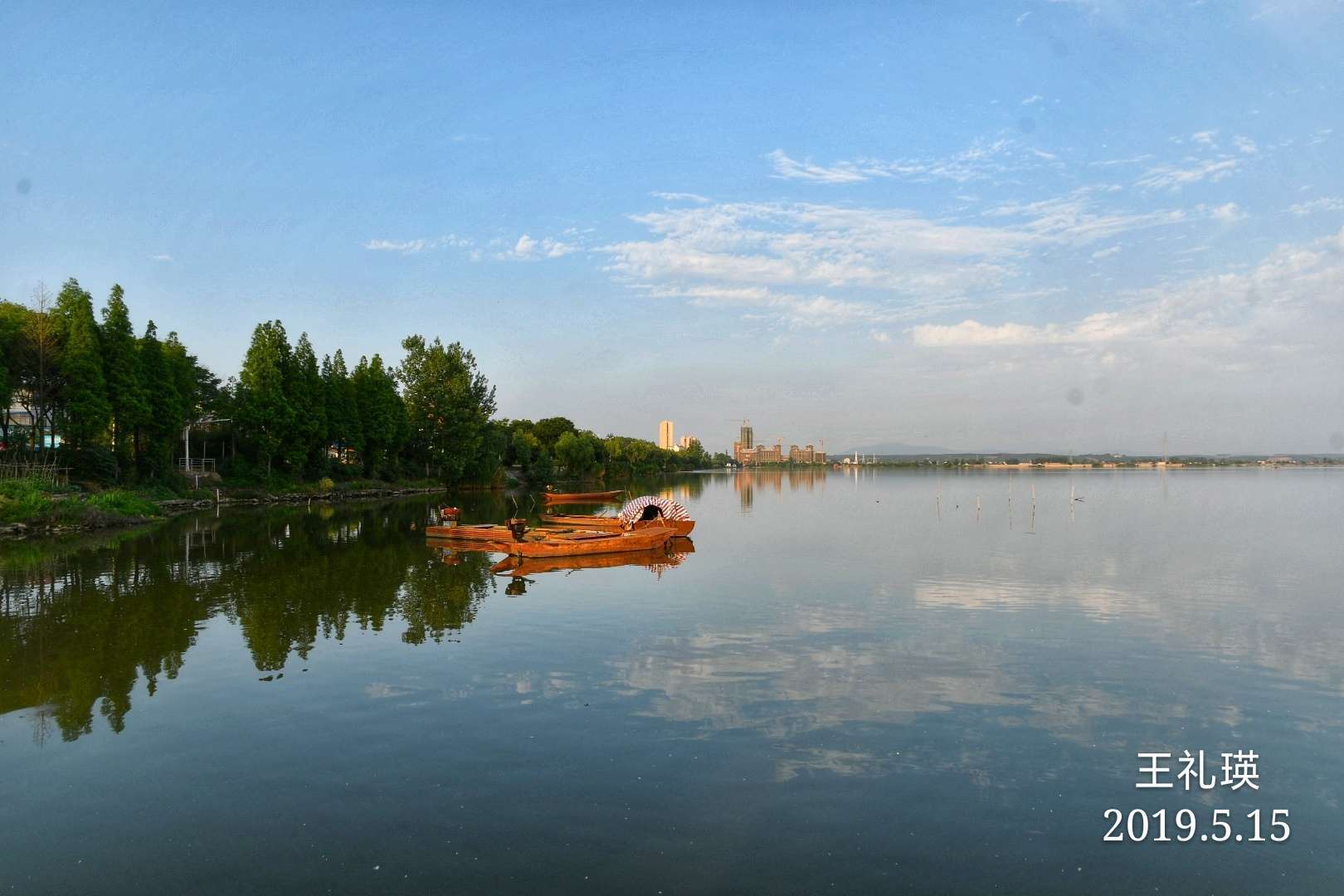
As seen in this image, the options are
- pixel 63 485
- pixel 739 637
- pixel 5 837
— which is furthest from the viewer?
pixel 63 485

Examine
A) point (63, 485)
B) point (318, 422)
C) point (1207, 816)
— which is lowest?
point (1207, 816)

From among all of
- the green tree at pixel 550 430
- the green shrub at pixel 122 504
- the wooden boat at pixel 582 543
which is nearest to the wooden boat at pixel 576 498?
the green shrub at pixel 122 504

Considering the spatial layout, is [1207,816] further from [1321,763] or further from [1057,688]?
[1057,688]

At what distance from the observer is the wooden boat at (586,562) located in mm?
25328

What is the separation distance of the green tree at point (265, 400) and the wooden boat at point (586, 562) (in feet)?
130

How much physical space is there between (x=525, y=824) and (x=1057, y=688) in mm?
8662

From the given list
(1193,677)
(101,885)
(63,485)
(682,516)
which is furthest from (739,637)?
(63,485)

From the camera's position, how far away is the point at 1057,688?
12.2 meters

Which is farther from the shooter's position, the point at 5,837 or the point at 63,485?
the point at 63,485

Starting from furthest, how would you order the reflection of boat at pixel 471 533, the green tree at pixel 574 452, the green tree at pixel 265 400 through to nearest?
the green tree at pixel 574 452 → the green tree at pixel 265 400 → the reflection of boat at pixel 471 533

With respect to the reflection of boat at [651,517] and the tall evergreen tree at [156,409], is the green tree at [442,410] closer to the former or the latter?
the tall evergreen tree at [156,409]

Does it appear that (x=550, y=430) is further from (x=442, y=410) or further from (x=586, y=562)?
(x=586, y=562)

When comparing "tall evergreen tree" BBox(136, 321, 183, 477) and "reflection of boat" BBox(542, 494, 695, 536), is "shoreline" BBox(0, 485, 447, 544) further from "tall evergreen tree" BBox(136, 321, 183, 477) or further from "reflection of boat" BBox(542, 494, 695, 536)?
"reflection of boat" BBox(542, 494, 695, 536)

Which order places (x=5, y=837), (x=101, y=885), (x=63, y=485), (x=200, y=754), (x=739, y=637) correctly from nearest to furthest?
(x=101, y=885) → (x=5, y=837) → (x=200, y=754) → (x=739, y=637) → (x=63, y=485)
